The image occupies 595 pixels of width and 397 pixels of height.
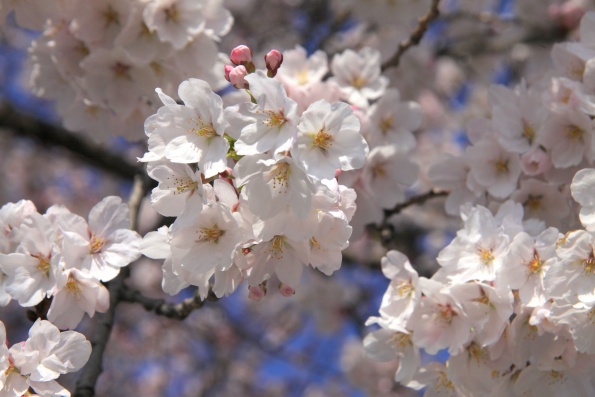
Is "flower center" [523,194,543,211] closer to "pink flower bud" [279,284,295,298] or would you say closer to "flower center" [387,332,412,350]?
"flower center" [387,332,412,350]

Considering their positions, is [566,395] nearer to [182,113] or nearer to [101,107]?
[182,113]

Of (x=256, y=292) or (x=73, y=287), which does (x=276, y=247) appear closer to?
(x=256, y=292)

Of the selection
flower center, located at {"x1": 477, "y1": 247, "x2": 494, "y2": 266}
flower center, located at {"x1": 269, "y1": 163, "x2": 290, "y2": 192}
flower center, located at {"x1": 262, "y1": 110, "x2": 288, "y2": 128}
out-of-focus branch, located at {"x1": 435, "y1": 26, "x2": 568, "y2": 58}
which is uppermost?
flower center, located at {"x1": 262, "y1": 110, "x2": 288, "y2": 128}

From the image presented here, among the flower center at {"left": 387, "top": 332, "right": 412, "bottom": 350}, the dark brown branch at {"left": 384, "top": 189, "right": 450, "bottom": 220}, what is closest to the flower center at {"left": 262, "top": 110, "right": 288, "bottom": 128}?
the flower center at {"left": 387, "top": 332, "right": 412, "bottom": 350}

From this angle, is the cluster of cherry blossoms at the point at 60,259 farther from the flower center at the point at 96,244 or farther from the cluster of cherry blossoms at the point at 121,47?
the cluster of cherry blossoms at the point at 121,47

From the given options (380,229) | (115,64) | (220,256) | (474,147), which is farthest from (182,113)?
(380,229)

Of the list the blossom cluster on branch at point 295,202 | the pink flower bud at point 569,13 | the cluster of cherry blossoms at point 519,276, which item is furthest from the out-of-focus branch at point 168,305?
the pink flower bud at point 569,13
